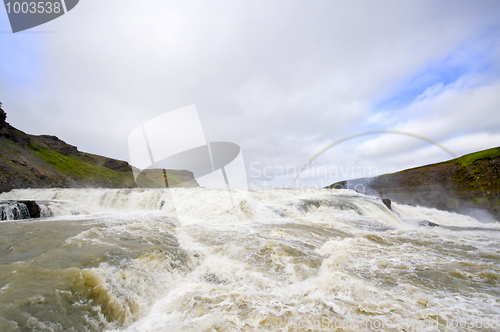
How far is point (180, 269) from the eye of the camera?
563 cm

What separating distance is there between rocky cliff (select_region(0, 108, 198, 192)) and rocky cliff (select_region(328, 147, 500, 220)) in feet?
197

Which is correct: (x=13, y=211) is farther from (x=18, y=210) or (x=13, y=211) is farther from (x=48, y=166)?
(x=48, y=166)

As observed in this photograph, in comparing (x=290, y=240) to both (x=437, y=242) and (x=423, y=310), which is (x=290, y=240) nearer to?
(x=423, y=310)

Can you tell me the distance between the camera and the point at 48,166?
136ft

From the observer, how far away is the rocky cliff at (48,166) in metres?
29.7

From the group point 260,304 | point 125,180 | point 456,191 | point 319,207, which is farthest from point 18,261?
point 125,180

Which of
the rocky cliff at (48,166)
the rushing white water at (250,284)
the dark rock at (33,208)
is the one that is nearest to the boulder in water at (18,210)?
the dark rock at (33,208)

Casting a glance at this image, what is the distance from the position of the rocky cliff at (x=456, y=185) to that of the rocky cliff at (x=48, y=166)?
197ft

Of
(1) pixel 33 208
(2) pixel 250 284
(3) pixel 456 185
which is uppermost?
(1) pixel 33 208

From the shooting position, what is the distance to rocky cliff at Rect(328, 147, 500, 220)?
29.2m

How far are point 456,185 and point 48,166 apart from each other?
73.5 metres

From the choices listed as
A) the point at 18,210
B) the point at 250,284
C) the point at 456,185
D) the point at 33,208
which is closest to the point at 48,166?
the point at 33,208

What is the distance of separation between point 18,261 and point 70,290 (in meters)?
2.47

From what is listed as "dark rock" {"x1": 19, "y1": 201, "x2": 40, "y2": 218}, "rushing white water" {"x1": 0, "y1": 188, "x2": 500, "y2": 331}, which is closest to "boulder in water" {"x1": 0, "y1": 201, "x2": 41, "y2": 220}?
"dark rock" {"x1": 19, "y1": 201, "x2": 40, "y2": 218}
